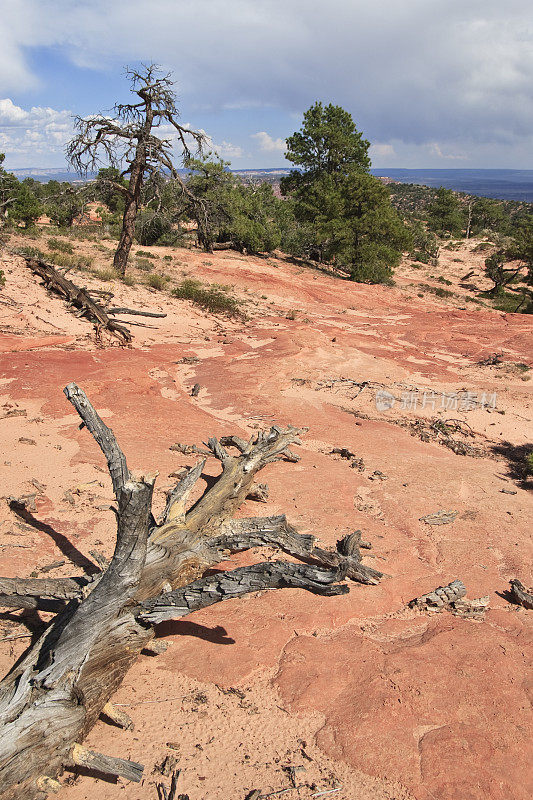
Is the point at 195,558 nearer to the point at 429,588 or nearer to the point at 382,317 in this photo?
the point at 429,588

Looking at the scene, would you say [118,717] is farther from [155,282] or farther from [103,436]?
[155,282]

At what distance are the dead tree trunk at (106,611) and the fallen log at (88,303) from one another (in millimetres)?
9887

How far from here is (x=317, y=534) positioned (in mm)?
5898

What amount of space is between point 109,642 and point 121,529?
718 millimetres

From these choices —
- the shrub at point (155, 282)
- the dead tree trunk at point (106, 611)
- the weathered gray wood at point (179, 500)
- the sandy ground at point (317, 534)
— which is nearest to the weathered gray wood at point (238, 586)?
the dead tree trunk at point (106, 611)

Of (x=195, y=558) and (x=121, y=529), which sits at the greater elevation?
(x=121, y=529)

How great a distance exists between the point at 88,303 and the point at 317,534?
10.5m

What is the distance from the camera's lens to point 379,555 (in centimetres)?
565

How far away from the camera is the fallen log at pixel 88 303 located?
1347 centimetres

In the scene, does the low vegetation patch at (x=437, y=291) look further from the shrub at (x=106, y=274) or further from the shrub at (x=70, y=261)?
the shrub at (x=70, y=261)

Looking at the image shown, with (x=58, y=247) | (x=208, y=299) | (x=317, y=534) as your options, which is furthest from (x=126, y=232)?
(x=317, y=534)

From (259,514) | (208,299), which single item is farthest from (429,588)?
(208,299)

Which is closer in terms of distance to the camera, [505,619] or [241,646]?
[241,646]

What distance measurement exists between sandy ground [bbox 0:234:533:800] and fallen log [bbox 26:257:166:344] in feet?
1.20
